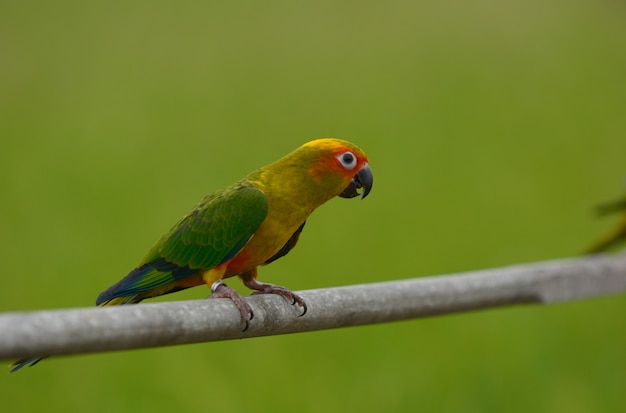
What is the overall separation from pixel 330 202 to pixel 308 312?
5.14 feet

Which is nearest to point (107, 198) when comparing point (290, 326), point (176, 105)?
point (176, 105)

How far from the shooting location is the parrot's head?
53.8 inches

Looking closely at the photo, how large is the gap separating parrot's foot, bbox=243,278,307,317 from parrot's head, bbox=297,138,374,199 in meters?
0.21

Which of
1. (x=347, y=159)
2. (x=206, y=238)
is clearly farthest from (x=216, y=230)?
(x=347, y=159)

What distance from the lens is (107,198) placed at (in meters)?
2.15

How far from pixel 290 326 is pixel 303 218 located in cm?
29

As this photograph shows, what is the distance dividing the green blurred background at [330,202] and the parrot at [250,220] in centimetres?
71

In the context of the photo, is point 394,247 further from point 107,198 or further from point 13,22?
point 13,22

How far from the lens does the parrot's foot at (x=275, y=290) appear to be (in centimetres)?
122

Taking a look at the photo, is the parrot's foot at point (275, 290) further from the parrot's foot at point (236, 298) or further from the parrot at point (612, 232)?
the parrot at point (612, 232)

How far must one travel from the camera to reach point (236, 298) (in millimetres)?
1188

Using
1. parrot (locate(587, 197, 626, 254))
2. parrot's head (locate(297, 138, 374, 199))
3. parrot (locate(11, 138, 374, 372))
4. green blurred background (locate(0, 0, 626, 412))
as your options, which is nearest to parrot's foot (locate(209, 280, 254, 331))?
parrot (locate(11, 138, 374, 372))

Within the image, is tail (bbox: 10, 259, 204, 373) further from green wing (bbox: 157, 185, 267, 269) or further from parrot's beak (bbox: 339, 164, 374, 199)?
parrot's beak (bbox: 339, 164, 374, 199)

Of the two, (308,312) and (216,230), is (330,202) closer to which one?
(216,230)
